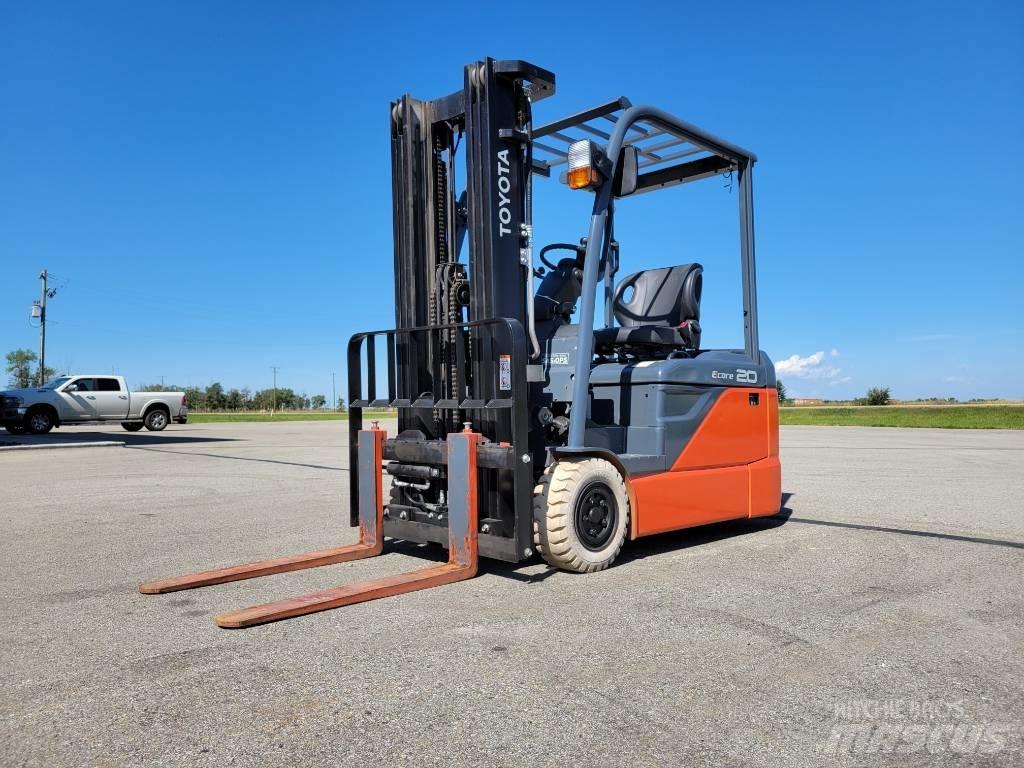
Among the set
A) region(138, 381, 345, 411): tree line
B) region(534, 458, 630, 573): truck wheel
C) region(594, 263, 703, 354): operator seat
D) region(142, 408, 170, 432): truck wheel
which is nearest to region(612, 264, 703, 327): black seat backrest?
region(594, 263, 703, 354): operator seat

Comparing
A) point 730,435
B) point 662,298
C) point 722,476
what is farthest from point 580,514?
point 662,298

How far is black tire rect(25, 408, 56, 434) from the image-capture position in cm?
2620

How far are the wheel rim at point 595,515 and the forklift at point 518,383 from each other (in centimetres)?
1

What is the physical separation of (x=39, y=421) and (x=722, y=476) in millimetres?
26478

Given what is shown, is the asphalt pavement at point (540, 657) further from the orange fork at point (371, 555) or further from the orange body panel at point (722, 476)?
the orange body panel at point (722, 476)

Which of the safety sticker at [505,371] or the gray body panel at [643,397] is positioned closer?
the safety sticker at [505,371]

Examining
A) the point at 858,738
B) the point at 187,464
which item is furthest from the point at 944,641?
the point at 187,464

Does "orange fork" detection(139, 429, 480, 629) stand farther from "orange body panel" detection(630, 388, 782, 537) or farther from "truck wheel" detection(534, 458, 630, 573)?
"orange body panel" detection(630, 388, 782, 537)

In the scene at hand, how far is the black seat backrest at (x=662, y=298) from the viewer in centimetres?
682

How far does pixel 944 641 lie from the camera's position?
383 centimetres

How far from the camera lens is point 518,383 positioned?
5.02 metres

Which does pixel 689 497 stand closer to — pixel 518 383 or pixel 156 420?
pixel 518 383

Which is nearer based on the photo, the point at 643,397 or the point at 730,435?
the point at 643,397

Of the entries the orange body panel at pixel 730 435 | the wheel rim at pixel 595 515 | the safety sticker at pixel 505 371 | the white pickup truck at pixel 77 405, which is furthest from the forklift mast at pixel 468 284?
the white pickup truck at pixel 77 405
